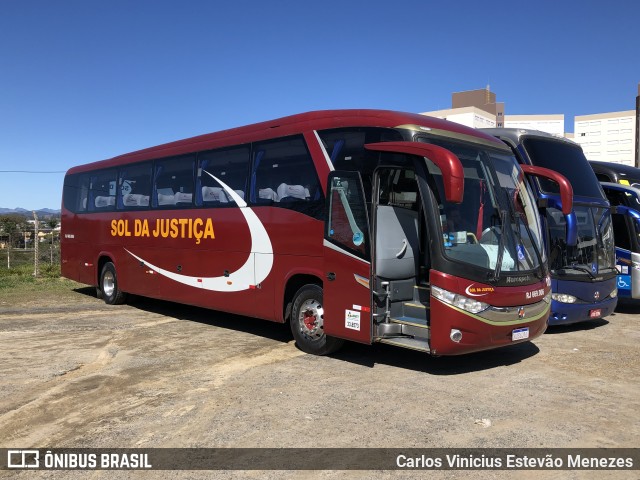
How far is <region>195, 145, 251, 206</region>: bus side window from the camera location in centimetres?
913

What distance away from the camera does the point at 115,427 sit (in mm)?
5102

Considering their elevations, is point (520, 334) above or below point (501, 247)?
below

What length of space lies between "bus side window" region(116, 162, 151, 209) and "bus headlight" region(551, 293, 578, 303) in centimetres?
816

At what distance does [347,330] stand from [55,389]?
3.54 metres

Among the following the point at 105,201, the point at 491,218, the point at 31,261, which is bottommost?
the point at 31,261

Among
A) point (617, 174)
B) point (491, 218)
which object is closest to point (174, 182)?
point (491, 218)

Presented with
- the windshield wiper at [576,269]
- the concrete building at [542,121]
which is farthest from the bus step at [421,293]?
the concrete building at [542,121]

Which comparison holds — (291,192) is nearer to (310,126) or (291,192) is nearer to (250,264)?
(310,126)

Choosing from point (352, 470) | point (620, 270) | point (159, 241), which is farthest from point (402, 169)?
point (620, 270)

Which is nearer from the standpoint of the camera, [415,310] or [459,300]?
[459,300]

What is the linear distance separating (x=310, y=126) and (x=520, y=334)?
3986 mm

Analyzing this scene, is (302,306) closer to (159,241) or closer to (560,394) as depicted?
(560,394)

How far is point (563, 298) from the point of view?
9180 mm

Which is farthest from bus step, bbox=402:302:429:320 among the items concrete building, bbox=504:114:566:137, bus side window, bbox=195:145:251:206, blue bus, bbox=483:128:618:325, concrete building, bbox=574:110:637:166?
concrete building, bbox=504:114:566:137
